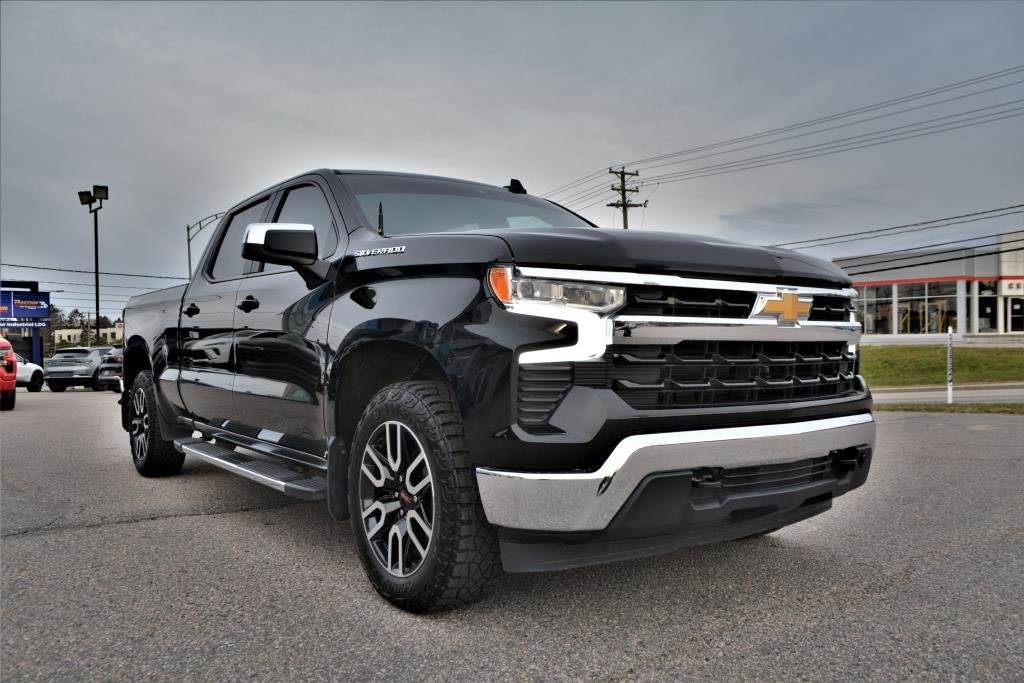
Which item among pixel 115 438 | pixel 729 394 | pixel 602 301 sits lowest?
pixel 115 438

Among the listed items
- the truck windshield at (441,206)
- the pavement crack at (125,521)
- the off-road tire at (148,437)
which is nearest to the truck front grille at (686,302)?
the truck windshield at (441,206)

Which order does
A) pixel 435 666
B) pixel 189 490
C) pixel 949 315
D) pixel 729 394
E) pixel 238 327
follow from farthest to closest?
1. pixel 949 315
2. pixel 189 490
3. pixel 238 327
4. pixel 729 394
5. pixel 435 666

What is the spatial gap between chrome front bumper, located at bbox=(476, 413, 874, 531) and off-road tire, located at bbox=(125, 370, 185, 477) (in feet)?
13.4

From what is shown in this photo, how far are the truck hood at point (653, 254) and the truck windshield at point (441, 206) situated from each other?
2.85 feet

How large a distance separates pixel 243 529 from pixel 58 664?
187cm

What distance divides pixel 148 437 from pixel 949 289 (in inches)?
1792

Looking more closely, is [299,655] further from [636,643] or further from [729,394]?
[729,394]

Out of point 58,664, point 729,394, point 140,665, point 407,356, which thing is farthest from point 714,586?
point 58,664

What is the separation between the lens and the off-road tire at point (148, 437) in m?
6.09

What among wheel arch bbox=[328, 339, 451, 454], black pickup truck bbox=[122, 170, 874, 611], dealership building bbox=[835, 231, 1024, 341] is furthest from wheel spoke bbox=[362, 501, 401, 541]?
dealership building bbox=[835, 231, 1024, 341]

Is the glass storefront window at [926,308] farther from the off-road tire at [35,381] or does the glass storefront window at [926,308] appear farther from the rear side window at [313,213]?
the rear side window at [313,213]

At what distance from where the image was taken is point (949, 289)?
4331cm

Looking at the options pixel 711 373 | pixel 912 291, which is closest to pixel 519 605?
pixel 711 373

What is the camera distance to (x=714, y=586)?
338 cm
